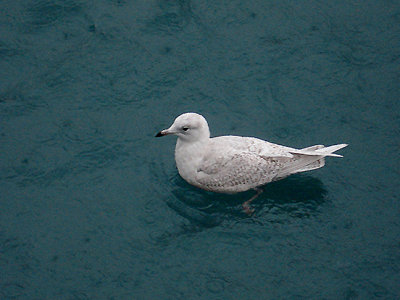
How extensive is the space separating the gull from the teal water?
0.44 meters

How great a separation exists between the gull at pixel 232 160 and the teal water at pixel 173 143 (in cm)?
44

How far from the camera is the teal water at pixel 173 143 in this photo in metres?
10.4

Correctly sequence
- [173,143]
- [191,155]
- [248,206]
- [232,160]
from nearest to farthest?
[232,160], [191,155], [248,206], [173,143]

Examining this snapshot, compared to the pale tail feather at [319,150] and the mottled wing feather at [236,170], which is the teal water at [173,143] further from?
the pale tail feather at [319,150]

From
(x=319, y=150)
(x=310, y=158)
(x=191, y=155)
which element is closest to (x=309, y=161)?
(x=310, y=158)

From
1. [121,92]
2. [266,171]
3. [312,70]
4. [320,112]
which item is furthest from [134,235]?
[312,70]

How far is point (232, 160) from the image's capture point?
1112 cm

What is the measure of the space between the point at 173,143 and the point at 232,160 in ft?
5.86

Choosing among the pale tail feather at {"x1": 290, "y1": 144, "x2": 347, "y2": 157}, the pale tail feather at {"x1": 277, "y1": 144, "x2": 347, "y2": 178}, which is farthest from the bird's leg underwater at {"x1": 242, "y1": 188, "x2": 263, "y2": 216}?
the pale tail feather at {"x1": 290, "y1": 144, "x2": 347, "y2": 157}

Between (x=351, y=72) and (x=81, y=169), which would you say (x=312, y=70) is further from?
(x=81, y=169)

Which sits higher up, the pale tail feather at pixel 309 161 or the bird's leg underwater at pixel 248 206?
the pale tail feather at pixel 309 161

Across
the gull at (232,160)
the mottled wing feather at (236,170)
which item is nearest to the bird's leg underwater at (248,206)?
the gull at (232,160)

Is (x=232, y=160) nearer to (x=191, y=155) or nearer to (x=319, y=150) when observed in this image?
(x=191, y=155)

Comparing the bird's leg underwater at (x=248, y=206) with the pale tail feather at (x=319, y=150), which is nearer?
the pale tail feather at (x=319, y=150)
